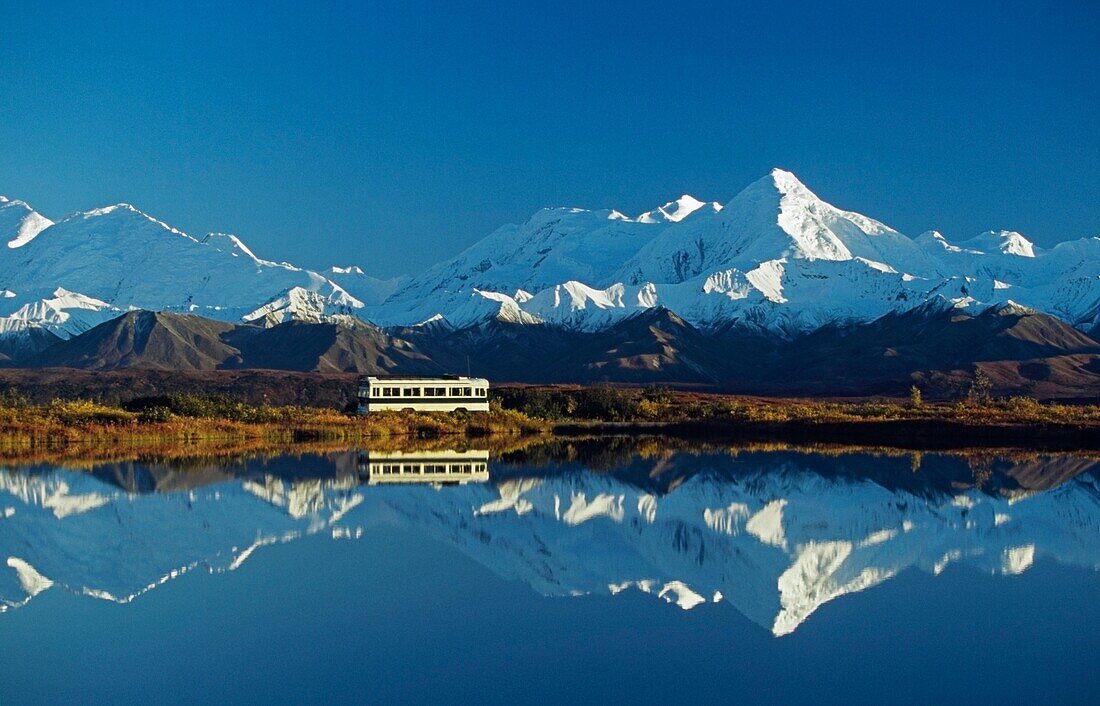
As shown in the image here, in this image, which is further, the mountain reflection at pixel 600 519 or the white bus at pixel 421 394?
the white bus at pixel 421 394

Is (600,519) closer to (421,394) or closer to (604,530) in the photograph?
(604,530)

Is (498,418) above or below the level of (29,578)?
above

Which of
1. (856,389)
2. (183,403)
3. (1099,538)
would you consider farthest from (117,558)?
(856,389)

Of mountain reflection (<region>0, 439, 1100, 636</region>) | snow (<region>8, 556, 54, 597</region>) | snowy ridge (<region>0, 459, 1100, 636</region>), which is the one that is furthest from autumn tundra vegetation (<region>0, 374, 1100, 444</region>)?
snow (<region>8, 556, 54, 597</region>)

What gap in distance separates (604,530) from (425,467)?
→ 17.8 metres

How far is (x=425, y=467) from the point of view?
48.8m

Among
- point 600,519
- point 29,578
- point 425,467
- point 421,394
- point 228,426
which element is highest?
point 421,394

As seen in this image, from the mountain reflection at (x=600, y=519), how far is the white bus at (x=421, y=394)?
2549 centimetres

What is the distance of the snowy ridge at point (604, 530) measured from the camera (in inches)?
966

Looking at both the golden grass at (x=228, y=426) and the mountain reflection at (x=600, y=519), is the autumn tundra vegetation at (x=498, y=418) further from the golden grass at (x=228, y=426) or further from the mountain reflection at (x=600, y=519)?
the mountain reflection at (x=600, y=519)

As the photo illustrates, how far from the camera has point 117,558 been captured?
26562 millimetres

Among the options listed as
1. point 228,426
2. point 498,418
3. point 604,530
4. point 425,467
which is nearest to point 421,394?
point 498,418

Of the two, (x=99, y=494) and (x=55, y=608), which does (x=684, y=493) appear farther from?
(x=55, y=608)

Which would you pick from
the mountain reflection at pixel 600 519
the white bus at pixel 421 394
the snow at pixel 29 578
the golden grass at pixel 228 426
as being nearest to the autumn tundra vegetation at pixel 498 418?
the golden grass at pixel 228 426
